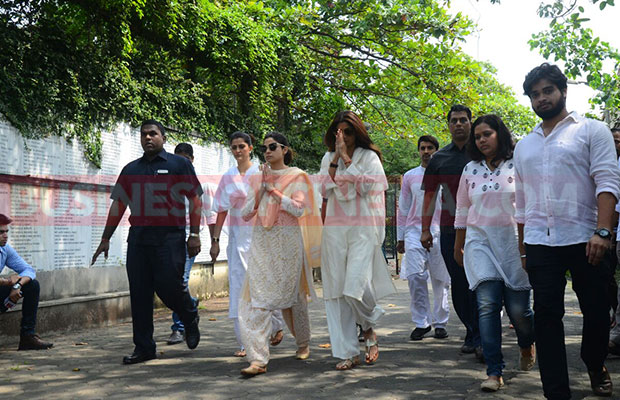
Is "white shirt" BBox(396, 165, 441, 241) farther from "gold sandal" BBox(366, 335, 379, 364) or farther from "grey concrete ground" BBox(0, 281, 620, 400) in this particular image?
"gold sandal" BBox(366, 335, 379, 364)

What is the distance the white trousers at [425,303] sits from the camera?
762cm

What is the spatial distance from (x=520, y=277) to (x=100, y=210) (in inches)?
243

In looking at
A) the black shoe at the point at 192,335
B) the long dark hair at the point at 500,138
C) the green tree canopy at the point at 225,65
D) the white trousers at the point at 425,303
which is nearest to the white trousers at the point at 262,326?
the black shoe at the point at 192,335

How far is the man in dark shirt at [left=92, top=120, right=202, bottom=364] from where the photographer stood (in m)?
6.38

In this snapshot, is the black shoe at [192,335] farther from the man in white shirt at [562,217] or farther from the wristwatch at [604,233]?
the wristwatch at [604,233]

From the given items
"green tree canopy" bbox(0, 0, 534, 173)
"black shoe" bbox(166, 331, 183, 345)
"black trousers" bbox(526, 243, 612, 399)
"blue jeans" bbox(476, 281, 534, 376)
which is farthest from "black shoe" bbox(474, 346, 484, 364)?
"green tree canopy" bbox(0, 0, 534, 173)

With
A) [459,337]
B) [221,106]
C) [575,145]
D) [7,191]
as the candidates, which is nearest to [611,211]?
[575,145]

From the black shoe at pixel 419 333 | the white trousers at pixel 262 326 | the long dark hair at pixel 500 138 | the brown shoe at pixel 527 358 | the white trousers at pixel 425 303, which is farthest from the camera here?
the white trousers at pixel 425 303

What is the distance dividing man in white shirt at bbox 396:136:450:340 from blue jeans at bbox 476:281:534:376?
7.73 ft

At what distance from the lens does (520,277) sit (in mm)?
5117

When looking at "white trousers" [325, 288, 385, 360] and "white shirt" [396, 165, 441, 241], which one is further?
"white shirt" [396, 165, 441, 241]

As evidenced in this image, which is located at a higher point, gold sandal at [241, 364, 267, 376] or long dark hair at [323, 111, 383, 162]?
long dark hair at [323, 111, 383, 162]

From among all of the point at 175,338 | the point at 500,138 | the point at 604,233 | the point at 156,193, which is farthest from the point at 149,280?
the point at 604,233

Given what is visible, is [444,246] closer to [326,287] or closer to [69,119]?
[326,287]
